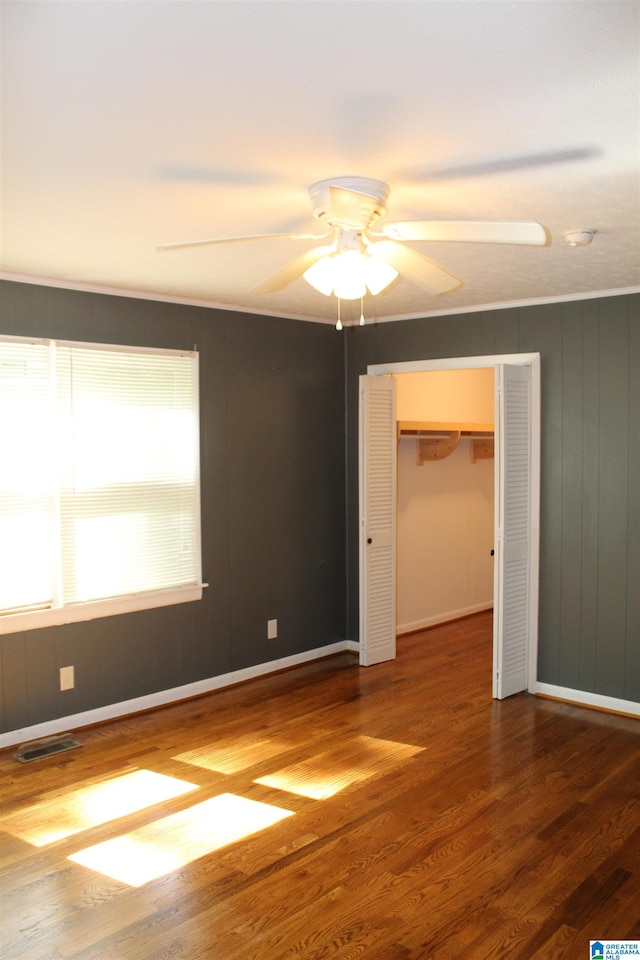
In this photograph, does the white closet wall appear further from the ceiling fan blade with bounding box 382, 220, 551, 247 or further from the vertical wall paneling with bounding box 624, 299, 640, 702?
the ceiling fan blade with bounding box 382, 220, 551, 247

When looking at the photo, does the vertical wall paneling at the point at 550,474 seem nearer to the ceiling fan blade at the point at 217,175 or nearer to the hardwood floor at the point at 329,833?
the hardwood floor at the point at 329,833

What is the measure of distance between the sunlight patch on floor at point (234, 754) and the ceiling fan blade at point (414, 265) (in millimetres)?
2382

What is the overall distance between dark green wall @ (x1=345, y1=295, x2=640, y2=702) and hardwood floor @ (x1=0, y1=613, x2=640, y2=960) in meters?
0.36

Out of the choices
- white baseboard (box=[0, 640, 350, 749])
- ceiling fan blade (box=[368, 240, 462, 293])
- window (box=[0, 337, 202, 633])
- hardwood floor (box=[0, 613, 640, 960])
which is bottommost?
hardwood floor (box=[0, 613, 640, 960])

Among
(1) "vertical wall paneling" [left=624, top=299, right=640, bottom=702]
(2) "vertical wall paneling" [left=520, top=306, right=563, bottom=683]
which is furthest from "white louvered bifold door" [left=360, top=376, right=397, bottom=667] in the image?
(1) "vertical wall paneling" [left=624, top=299, right=640, bottom=702]

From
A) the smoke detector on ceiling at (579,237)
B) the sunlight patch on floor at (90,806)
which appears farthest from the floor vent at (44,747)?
the smoke detector on ceiling at (579,237)

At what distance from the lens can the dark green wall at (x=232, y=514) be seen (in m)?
4.18

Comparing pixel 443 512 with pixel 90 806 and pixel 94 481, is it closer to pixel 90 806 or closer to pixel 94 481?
pixel 94 481

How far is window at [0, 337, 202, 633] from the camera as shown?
4008 millimetres

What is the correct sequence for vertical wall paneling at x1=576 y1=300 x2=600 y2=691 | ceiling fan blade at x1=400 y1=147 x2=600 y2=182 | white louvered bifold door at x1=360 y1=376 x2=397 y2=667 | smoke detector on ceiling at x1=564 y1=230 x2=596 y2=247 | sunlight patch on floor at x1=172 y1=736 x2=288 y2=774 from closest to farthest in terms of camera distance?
ceiling fan blade at x1=400 y1=147 x2=600 y2=182 → smoke detector on ceiling at x1=564 y1=230 x2=596 y2=247 → sunlight patch on floor at x1=172 y1=736 x2=288 y2=774 → vertical wall paneling at x1=576 y1=300 x2=600 y2=691 → white louvered bifold door at x1=360 y1=376 x2=397 y2=667

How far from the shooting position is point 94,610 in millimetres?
4320

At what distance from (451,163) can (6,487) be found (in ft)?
8.74

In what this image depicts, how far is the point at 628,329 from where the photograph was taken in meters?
4.47

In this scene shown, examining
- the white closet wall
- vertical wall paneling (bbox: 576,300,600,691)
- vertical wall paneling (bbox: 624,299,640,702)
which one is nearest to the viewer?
vertical wall paneling (bbox: 624,299,640,702)
